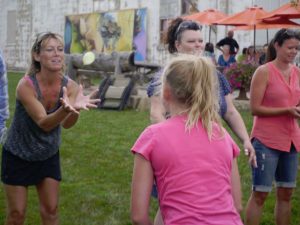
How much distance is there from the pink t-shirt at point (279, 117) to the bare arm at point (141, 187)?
6.83 ft

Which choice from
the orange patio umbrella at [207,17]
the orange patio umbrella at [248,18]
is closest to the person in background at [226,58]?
the orange patio umbrella at [248,18]

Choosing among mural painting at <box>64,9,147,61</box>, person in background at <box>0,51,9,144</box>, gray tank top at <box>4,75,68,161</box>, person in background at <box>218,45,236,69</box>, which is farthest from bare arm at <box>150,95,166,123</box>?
mural painting at <box>64,9,147,61</box>

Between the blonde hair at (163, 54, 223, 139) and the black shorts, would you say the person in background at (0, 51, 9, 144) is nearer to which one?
the black shorts

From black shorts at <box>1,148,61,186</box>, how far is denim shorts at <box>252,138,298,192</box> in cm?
152

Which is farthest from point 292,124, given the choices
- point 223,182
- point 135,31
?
point 135,31

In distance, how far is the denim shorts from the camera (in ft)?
13.9

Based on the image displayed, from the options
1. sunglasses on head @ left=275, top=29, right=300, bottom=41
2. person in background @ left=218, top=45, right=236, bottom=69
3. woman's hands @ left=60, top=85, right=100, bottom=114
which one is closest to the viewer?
woman's hands @ left=60, top=85, right=100, bottom=114

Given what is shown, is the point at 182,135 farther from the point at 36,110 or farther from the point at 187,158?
the point at 36,110

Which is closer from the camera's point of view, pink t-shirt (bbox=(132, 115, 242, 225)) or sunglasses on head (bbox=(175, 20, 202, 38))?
pink t-shirt (bbox=(132, 115, 242, 225))

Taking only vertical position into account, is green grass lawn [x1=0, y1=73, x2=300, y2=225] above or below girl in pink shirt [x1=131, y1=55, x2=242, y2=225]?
below

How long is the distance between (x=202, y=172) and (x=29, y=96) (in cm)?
171

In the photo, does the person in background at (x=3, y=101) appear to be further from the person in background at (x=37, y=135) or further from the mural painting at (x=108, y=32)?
the mural painting at (x=108, y=32)

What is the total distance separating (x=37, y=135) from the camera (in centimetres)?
382

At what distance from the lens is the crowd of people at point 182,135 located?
236cm
